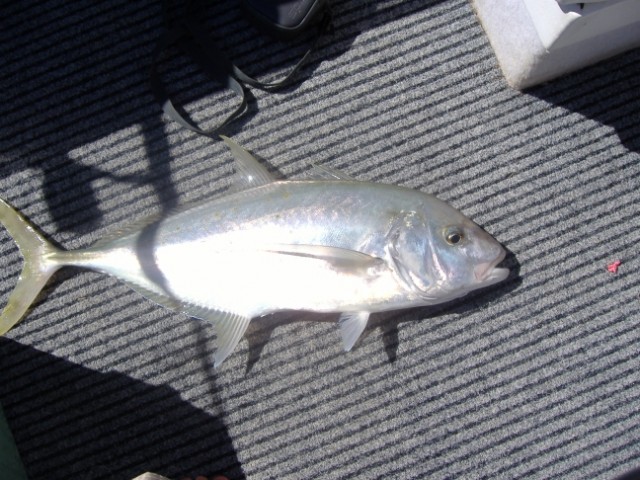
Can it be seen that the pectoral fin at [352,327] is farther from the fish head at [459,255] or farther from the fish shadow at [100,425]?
the fish shadow at [100,425]

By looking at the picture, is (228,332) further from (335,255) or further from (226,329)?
(335,255)

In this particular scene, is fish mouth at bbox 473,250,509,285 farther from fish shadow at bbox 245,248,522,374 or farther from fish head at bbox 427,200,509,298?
fish shadow at bbox 245,248,522,374

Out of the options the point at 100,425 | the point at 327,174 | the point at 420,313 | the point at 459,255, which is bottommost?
the point at 100,425

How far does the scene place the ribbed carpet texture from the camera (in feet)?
5.15

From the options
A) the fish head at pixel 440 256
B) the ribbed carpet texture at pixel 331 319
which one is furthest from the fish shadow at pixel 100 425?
the fish head at pixel 440 256

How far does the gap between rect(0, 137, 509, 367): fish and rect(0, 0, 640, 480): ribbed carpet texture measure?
0.44 ft

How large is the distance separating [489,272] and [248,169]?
69 cm

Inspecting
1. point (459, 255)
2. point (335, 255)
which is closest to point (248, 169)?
point (335, 255)

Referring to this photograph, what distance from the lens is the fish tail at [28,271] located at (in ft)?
5.13

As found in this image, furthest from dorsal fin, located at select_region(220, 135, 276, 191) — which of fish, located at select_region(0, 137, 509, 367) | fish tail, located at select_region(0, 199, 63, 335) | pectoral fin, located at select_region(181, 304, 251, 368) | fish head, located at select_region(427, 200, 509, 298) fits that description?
fish tail, located at select_region(0, 199, 63, 335)

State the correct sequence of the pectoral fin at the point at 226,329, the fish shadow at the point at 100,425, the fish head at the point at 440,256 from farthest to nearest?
the fish shadow at the point at 100,425 → the pectoral fin at the point at 226,329 → the fish head at the point at 440,256

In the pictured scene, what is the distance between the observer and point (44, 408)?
5.34 feet

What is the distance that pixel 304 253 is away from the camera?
1.42m

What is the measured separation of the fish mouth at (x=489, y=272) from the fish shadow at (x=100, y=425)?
837 mm
